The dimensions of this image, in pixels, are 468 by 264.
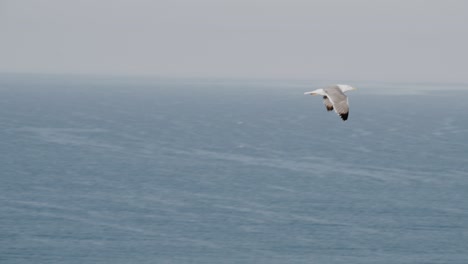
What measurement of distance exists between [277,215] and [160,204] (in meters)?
26.4

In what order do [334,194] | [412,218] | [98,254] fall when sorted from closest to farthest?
[98,254] → [412,218] → [334,194]

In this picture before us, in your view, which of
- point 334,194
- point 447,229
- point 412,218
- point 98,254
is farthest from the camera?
point 334,194

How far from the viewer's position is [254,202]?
186875mm

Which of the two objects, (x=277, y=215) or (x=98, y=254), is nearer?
(x=98, y=254)

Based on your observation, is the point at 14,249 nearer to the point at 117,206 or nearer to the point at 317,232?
the point at 117,206

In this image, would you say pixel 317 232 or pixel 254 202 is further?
pixel 254 202

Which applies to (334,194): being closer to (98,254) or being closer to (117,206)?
(117,206)

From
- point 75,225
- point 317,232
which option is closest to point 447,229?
point 317,232

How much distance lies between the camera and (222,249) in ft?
521


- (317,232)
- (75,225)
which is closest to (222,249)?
(317,232)

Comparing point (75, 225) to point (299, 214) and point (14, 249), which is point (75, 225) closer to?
point (14, 249)

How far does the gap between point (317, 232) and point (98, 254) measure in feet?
138

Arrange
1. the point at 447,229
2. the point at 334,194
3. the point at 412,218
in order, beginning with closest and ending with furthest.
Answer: the point at 447,229, the point at 412,218, the point at 334,194

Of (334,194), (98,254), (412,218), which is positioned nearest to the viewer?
(98,254)
